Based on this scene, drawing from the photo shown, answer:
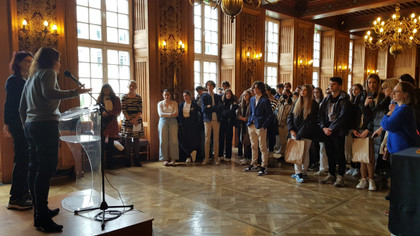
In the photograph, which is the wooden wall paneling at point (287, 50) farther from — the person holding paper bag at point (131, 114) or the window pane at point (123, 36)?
the person holding paper bag at point (131, 114)

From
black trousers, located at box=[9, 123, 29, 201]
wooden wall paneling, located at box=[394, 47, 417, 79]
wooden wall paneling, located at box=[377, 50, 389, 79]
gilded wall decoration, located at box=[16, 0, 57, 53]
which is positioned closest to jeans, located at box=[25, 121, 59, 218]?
black trousers, located at box=[9, 123, 29, 201]

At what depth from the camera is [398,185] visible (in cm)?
263

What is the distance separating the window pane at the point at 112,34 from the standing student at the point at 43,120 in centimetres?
400

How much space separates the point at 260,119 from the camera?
16.9 feet

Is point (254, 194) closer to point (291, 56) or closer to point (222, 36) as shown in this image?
point (222, 36)

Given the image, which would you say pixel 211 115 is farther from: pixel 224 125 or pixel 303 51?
pixel 303 51

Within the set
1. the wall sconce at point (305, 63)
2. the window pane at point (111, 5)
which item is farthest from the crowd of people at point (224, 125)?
the wall sconce at point (305, 63)

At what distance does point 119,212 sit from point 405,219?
8.24 feet

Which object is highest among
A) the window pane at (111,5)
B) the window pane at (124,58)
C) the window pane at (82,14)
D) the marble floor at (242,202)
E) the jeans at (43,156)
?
the window pane at (111,5)

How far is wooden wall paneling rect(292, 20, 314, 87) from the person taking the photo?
10.0m

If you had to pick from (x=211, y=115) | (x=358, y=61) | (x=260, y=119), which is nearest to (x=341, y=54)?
(x=358, y=61)

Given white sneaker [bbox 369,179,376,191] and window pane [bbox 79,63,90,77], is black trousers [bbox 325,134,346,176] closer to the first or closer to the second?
white sneaker [bbox 369,179,376,191]

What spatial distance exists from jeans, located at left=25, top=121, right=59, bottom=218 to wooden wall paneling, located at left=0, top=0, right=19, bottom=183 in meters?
2.69

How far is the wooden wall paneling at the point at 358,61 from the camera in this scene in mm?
13500
